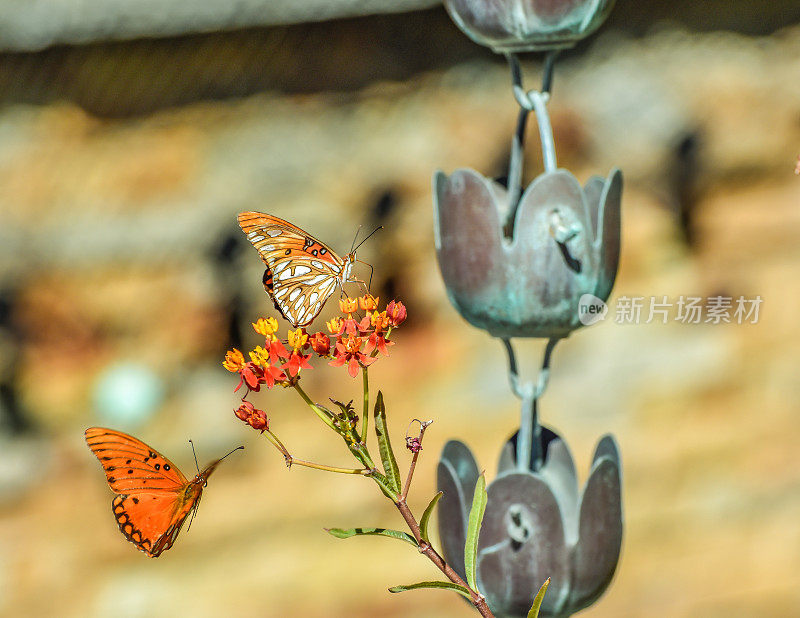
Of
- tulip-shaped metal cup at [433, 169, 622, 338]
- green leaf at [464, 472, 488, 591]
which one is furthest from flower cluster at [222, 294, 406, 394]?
tulip-shaped metal cup at [433, 169, 622, 338]

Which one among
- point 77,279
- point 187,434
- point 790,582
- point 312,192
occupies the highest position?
point 312,192

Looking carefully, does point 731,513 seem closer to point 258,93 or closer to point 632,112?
point 632,112

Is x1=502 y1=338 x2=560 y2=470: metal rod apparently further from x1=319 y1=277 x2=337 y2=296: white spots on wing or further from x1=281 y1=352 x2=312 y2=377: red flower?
x1=281 y1=352 x2=312 y2=377: red flower

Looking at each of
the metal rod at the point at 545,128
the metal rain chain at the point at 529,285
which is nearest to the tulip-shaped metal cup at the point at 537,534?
the metal rain chain at the point at 529,285

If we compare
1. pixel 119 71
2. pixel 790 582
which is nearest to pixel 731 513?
pixel 790 582

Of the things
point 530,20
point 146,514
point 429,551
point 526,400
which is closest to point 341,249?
point 526,400
